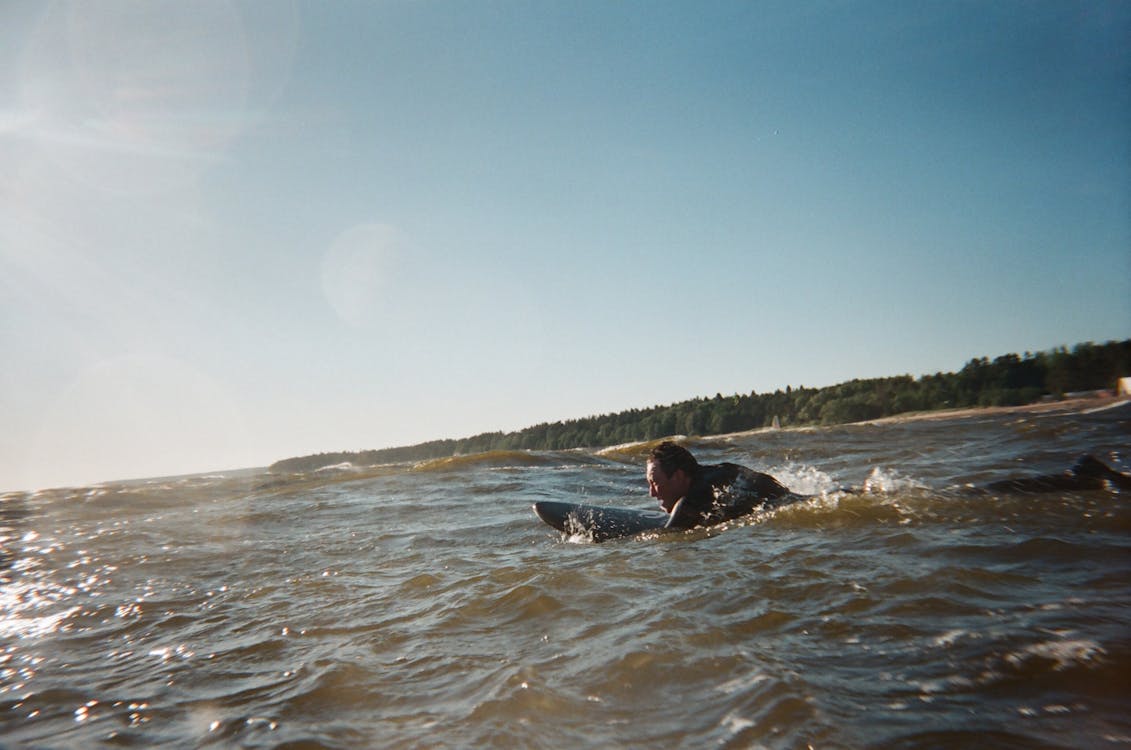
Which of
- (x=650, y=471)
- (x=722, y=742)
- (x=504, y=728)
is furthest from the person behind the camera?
(x=650, y=471)

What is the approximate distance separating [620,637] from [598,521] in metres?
4.31

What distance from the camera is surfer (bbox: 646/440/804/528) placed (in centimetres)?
734

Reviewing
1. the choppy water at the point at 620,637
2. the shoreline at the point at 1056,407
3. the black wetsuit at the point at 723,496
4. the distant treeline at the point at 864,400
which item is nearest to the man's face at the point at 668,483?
the black wetsuit at the point at 723,496

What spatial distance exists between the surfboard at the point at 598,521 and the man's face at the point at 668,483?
0.37 meters

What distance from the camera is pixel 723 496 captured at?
24.4 feet

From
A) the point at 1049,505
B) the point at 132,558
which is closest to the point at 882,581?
the point at 1049,505

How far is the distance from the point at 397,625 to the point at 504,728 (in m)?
2.03

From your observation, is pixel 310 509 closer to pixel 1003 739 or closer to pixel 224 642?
pixel 224 642

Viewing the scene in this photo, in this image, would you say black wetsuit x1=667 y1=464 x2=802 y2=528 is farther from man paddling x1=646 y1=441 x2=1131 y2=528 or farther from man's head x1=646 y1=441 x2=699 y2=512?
man's head x1=646 y1=441 x2=699 y2=512

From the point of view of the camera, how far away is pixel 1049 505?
5.84m

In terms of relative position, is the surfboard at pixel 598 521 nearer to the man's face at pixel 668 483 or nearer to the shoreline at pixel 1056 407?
the man's face at pixel 668 483

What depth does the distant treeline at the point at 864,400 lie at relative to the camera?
44781 millimetres

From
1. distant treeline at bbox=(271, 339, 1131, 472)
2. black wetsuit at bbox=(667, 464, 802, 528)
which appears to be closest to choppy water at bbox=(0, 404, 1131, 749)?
black wetsuit at bbox=(667, 464, 802, 528)

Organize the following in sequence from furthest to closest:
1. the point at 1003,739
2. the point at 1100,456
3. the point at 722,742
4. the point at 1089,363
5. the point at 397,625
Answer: the point at 1089,363
the point at 1100,456
the point at 397,625
the point at 722,742
the point at 1003,739
